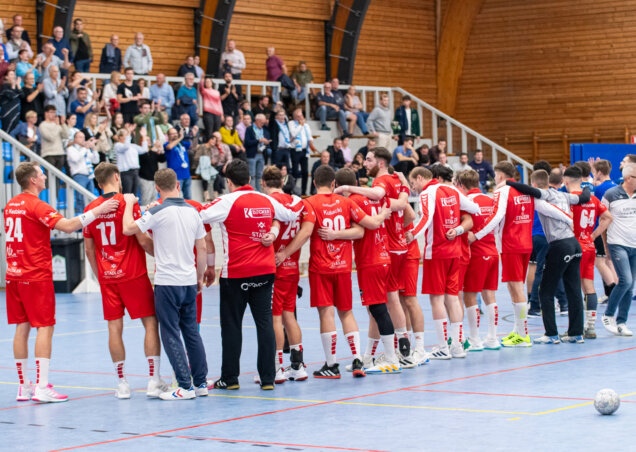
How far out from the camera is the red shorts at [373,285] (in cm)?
987

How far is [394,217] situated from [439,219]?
0.58m

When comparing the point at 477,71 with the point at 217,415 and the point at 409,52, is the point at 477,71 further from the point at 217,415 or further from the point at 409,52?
the point at 217,415

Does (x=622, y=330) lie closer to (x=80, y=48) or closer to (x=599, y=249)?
(x=599, y=249)

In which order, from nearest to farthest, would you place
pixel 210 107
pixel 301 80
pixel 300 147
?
pixel 210 107 → pixel 300 147 → pixel 301 80

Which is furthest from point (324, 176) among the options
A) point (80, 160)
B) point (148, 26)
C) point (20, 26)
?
point (148, 26)

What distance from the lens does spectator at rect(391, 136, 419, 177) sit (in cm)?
2623

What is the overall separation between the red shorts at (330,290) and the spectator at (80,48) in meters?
15.2

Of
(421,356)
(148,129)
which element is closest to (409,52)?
(148,129)

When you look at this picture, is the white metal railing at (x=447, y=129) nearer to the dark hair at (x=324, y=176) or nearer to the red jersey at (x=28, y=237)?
the dark hair at (x=324, y=176)

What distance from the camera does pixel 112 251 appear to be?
29.3 ft

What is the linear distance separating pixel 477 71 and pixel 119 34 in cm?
1253

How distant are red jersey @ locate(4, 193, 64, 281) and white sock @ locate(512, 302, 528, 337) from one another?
17.7 ft

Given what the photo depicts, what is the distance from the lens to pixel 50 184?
19984mm

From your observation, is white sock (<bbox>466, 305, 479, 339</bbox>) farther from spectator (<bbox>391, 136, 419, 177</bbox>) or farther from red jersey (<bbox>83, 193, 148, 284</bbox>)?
spectator (<bbox>391, 136, 419, 177</bbox>)
